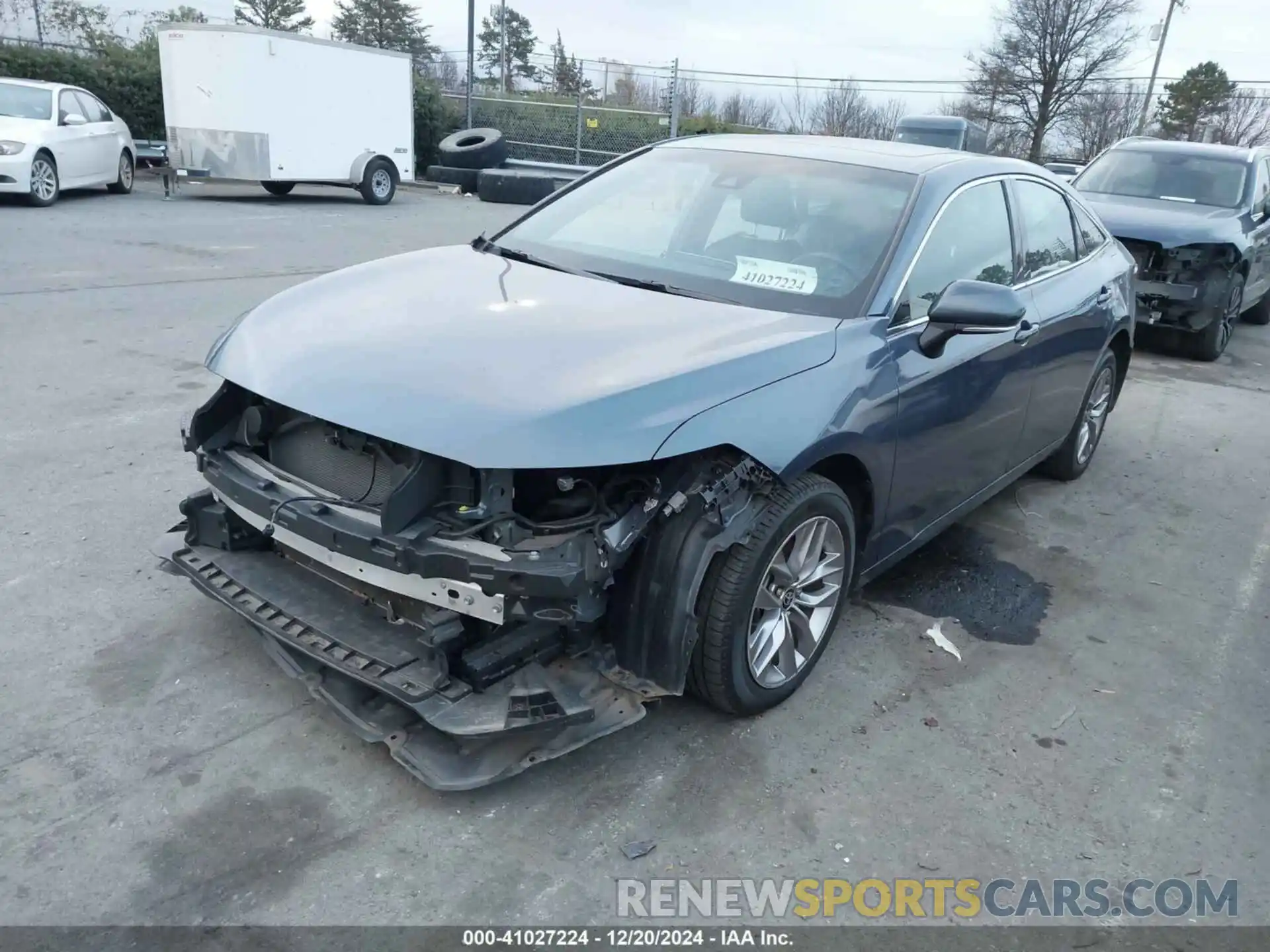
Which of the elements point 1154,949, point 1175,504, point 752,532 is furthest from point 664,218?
point 1175,504

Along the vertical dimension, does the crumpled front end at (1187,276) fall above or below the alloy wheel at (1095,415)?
above

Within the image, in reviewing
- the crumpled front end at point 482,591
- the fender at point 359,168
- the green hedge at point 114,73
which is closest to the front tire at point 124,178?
the fender at point 359,168

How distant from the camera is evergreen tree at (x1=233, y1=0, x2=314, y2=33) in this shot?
48875 millimetres

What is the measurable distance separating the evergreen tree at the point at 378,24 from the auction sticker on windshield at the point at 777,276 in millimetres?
53017

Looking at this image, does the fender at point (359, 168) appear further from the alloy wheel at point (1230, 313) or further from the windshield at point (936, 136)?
the alloy wheel at point (1230, 313)

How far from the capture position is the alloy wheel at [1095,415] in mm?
5531

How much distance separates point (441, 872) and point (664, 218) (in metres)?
2.62

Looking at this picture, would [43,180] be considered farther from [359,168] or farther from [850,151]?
[850,151]

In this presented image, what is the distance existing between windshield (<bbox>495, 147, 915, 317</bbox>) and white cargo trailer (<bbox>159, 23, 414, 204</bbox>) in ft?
44.1

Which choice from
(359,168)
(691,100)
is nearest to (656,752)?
(359,168)

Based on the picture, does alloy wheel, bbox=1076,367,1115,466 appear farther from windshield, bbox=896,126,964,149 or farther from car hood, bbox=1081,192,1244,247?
windshield, bbox=896,126,964,149

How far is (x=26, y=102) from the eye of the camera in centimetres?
1326

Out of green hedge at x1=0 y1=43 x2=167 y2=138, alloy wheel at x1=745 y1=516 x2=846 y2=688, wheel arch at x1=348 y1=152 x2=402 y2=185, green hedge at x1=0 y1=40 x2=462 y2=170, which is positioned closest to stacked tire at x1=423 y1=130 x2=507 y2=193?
wheel arch at x1=348 y1=152 x2=402 y2=185

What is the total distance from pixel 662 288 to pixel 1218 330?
7.62m
